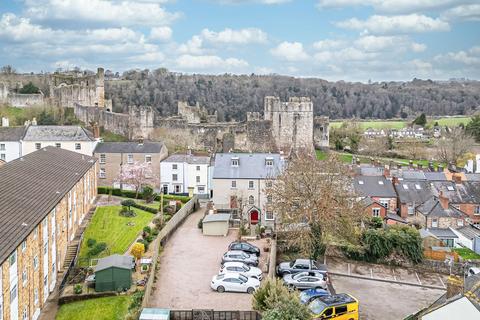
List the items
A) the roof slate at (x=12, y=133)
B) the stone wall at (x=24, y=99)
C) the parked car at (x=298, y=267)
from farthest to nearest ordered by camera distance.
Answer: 1. the stone wall at (x=24, y=99)
2. the roof slate at (x=12, y=133)
3. the parked car at (x=298, y=267)

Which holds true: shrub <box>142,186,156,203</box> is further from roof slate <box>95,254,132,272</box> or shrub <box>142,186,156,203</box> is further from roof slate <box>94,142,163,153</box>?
roof slate <box>95,254,132,272</box>

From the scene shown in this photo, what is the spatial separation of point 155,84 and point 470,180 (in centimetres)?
7187

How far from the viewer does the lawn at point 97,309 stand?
24.2 m

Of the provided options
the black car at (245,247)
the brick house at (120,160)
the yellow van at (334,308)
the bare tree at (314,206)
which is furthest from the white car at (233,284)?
the brick house at (120,160)

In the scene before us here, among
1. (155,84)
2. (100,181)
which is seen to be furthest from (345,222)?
(155,84)

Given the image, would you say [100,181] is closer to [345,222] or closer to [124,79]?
[345,222]

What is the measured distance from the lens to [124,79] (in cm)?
11594

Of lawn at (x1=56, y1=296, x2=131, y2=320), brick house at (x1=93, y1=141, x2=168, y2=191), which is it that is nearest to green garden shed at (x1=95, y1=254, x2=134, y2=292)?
lawn at (x1=56, y1=296, x2=131, y2=320)

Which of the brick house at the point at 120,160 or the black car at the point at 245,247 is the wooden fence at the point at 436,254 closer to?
the black car at the point at 245,247

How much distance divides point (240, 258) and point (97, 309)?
8.25 meters

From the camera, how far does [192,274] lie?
28.8 m

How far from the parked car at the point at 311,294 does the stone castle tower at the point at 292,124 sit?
121 ft

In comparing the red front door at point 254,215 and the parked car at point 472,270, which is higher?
the red front door at point 254,215

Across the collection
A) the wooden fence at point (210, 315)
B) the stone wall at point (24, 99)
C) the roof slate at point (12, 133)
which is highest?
the stone wall at point (24, 99)
